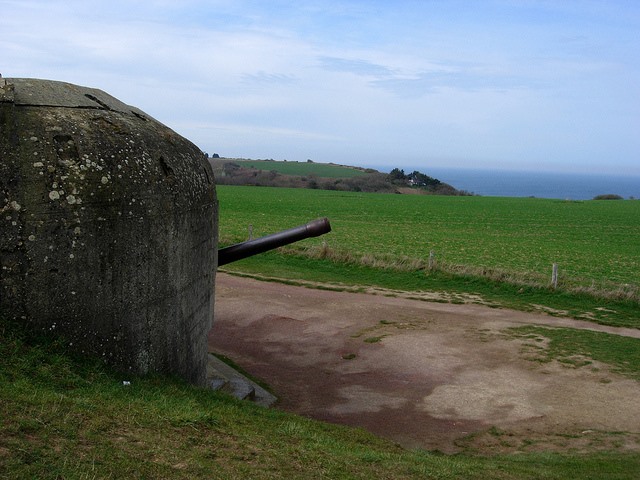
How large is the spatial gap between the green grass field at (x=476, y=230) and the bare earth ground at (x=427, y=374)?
5267 mm

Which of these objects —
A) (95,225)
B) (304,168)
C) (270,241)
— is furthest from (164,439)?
(304,168)

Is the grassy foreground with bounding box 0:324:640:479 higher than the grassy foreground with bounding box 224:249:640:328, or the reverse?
the grassy foreground with bounding box 0:324:640:479

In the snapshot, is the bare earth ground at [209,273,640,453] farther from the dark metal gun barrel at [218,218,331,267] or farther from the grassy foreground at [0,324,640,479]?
the dark metal gun barrel at [218,218,331,267]

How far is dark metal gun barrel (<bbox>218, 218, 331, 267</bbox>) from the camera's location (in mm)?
9195

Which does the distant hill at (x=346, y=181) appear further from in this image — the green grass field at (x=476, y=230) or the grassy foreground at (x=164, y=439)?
the grassy foreground at (x=164, y=439)

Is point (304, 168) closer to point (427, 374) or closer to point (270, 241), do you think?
point (427, 374)

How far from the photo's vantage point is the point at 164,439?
16.3 ft

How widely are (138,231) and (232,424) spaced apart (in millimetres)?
2113

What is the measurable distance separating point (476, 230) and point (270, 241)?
2925 cm

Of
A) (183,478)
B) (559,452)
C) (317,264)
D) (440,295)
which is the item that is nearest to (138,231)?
(183,478)

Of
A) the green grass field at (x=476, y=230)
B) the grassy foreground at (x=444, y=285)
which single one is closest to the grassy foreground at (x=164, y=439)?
the grassy foreground at (x=444, y=285)

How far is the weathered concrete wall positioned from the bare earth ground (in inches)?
130

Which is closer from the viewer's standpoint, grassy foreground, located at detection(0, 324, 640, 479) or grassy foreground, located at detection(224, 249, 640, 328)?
grassy foreground, located at detection(0, 324, 640, 479)

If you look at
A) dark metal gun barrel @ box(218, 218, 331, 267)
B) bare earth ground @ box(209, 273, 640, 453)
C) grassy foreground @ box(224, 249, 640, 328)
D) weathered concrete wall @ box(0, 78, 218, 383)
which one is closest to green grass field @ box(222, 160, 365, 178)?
grassy foreground @ box(224, 249, 640, 328)
